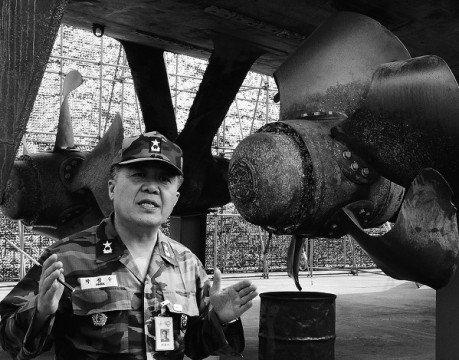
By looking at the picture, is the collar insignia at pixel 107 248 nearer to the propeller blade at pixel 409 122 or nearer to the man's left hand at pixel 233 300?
the man's left hand at pixel 233 300

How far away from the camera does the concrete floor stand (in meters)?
7.05

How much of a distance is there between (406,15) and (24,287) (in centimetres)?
316

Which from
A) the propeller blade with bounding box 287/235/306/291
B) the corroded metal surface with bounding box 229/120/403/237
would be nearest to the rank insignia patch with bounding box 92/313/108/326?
the corroded metal surface with bounding box 229/120/403/237

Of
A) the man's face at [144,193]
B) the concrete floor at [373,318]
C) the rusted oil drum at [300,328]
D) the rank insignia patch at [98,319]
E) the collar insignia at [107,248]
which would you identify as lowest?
the concrete floor at [373,318]

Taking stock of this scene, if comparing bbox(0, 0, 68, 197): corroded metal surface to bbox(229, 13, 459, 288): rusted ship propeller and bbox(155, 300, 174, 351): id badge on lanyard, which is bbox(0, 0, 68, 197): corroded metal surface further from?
bbox(229, 13, 459, 288): rusted ship propeller

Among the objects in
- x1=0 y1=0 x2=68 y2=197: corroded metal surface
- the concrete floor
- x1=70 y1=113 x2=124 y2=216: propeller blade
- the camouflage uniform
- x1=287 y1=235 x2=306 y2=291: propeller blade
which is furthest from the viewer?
the concrete floor

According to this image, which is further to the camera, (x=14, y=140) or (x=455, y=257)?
(x=455, y=257)

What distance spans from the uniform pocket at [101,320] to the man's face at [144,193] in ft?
0.90

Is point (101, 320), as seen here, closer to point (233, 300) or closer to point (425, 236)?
point (233, 300)

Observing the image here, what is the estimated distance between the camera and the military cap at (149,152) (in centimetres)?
262

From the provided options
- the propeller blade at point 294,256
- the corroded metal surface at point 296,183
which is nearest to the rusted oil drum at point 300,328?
the propeller blade at point 294,256

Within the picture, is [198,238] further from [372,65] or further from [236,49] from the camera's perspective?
[372,65]

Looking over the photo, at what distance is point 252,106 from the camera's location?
661 inches

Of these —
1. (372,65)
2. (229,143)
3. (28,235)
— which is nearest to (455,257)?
(372,65)
